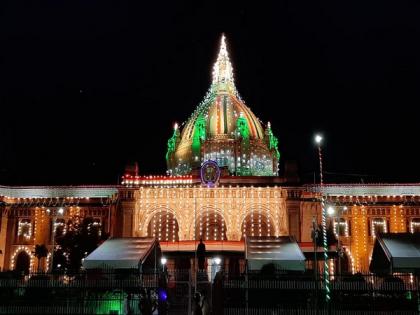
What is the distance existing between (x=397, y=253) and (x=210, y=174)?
1124 inches

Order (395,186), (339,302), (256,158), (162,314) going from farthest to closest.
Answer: (256,158), (395,186), (339,302), (162,314)

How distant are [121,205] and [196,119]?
22.0m

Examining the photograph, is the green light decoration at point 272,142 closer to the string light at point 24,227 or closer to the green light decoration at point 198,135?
the green light decoration at point 198,135

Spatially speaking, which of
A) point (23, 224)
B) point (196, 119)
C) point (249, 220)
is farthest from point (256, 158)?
point (23, 224)

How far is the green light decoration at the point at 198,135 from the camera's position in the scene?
220 feet

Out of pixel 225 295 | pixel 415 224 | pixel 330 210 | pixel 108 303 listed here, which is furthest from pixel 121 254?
pixel 415 224

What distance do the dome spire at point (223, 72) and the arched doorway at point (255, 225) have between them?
1068 inches

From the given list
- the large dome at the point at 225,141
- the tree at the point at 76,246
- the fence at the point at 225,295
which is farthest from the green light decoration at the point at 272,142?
the fence at the point at 225,295

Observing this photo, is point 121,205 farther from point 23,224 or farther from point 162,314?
point 162,314

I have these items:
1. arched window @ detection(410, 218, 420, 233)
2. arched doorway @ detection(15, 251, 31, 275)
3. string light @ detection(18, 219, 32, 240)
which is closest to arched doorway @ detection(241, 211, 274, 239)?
arched window @ detection(410, 218, 420, 233)

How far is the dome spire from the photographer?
76125 millimetres

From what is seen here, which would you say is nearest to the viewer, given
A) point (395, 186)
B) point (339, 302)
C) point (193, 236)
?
point (339, 302)

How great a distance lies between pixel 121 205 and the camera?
173ft

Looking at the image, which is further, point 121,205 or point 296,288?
point 121,205
